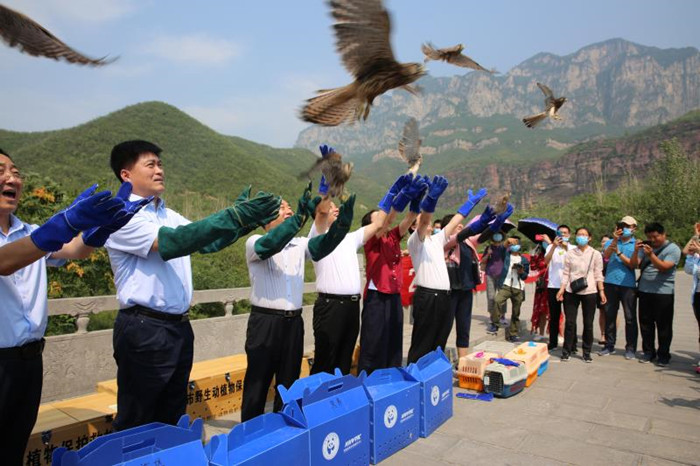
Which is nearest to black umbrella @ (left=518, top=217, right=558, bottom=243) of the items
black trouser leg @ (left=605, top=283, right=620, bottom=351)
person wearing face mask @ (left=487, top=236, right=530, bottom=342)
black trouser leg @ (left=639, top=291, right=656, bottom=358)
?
person wearing face mask @ (left=487, top=236, right=530, bottom=342)

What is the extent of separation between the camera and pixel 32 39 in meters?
1.79

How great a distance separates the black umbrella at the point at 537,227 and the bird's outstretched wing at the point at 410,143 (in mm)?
3956

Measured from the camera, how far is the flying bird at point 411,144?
11.5ft

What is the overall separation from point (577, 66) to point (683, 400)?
673 ft

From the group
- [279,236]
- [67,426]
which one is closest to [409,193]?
[279,236]

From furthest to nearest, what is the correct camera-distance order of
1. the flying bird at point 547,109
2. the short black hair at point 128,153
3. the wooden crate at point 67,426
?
the flying bird at point 547,109 → the wooden crate at point 67,426 → the short black hair at point 128,153

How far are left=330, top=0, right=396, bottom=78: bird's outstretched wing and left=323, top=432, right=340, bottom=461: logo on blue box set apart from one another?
1779 millimetres

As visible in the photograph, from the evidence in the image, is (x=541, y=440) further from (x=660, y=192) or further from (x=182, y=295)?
(x=660, y=192)

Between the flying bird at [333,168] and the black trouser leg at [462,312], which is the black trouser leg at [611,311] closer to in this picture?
the black trouser leg at [462,312]

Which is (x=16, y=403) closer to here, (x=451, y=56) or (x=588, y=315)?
(x=451, y=56)

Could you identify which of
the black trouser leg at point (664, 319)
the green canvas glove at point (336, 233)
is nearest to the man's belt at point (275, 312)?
the green canvas glove at point (336, 233)

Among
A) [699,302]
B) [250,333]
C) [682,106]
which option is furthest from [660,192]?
[682,106]

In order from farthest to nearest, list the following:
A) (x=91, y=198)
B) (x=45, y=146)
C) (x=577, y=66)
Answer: (x=577, y=66)
(x=45, y=146)
(x=91, y=198)

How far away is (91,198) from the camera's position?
1.49m
